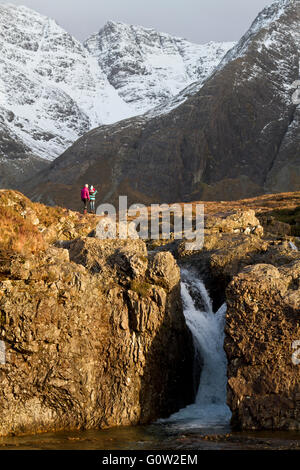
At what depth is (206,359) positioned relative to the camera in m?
23.8

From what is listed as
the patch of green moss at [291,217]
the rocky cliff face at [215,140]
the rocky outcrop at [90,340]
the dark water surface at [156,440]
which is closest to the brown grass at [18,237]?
the rocky outcrop at [90,340]

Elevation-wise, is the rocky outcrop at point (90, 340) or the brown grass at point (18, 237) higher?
the brown grass at point (18, 237)

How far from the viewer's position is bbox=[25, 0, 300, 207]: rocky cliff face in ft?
447

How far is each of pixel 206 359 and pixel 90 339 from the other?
5607mm

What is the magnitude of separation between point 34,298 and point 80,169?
5439 inches

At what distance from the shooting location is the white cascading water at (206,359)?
20811mm

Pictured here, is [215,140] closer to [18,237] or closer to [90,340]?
[18,237]

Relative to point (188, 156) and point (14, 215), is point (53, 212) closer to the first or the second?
point (14, 215)

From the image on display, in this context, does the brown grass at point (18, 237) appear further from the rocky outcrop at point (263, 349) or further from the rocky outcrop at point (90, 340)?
the rocky outcrop at point (263, 349)

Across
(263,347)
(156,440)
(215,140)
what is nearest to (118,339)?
(156,440)

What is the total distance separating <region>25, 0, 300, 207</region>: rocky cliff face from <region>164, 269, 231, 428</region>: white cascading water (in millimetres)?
98718

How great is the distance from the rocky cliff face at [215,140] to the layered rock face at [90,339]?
10314 centimetres

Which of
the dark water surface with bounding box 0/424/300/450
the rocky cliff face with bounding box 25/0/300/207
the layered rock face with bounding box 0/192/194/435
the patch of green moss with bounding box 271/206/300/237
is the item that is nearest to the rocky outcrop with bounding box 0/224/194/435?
the layered rock face with bounding box 0/192/194/435

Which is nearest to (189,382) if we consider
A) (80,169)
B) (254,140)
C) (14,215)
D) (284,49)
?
(14,215)
